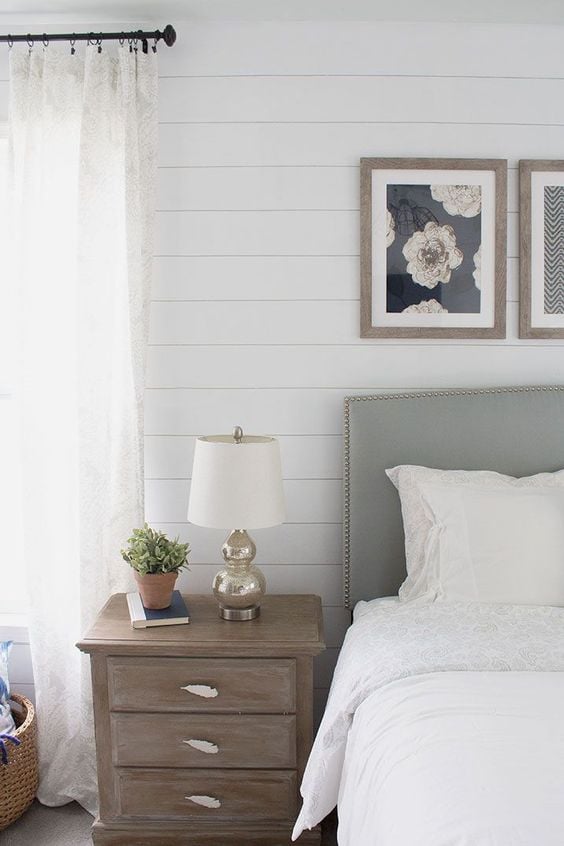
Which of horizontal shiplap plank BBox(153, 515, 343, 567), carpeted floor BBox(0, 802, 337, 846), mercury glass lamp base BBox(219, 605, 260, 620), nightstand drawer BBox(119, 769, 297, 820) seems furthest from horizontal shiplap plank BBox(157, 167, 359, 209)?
carpeted floor BBox(0, 802, 337, 846)

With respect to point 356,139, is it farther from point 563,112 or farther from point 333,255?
point 563,112

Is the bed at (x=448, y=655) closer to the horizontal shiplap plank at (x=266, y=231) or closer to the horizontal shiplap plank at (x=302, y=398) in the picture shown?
the horizontal shiplap plank at (x=302, y=398)

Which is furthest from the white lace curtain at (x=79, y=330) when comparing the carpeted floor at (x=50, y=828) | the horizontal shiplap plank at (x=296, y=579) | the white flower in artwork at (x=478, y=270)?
the white flower in artwork at (x=478, y=270)

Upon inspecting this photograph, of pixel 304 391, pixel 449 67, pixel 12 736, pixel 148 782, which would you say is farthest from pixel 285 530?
pixel 449 67

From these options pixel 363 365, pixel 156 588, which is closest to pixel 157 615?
pixel 156 588

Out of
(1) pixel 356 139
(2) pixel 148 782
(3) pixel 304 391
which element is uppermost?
(1) pixel 356 139

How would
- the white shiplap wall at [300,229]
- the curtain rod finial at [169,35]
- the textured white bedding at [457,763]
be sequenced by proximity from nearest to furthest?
the textured white bedding at [457,763] < the curtain rod finial at [169,35] < the white shiplap wall at [300,229]

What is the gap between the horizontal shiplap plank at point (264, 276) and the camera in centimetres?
271

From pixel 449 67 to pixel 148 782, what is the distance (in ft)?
8.32

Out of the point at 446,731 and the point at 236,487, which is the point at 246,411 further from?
the point at 446,731

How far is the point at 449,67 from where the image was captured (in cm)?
266

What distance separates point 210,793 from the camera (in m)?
2.28

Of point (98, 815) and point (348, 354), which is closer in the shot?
point (98, 815)

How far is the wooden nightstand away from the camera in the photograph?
224cm
